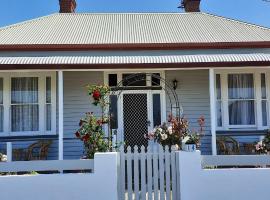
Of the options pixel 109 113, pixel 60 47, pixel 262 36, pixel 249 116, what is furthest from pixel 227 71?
pixel 60 47

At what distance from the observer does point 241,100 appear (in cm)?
1364

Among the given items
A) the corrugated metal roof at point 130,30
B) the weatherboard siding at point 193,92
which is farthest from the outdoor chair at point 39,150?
the weatherboard siding at point 193,92

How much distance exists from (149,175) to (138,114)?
5734 millimetres

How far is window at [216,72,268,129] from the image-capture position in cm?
1345

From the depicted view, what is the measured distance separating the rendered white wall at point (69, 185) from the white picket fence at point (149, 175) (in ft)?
0.84

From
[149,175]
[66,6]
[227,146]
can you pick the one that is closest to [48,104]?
[227,146]

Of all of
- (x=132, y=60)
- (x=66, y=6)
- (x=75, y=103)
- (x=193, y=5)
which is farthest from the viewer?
(x=193, y=5)

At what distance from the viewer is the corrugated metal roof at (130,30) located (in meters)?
14.8

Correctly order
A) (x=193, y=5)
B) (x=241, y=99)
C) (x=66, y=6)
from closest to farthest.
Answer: (x=241, y=99) < (x=66, y=6) < (x=193, y=5)

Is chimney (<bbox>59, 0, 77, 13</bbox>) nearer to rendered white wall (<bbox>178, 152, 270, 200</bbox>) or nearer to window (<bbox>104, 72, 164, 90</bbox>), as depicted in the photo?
window (<bbox>104, 72, 164, 90</bbox>)

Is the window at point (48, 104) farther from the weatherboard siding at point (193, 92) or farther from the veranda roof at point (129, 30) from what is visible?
the weatherboard siding at point (193, 92)

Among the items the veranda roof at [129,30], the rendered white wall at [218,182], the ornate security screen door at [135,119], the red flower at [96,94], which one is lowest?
the rendered white wall at [218,182]

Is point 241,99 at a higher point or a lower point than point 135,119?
higher

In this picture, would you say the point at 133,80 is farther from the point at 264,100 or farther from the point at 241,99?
the point at 264,100
